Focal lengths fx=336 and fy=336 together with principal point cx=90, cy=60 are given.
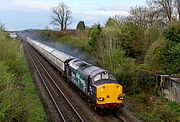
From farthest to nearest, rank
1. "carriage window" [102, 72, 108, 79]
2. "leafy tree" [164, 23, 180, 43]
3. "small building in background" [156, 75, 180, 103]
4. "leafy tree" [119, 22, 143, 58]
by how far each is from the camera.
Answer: "leafy tree" [119, 22, 143, 58], "leafy tree" [164, 23, 180, 43], "small building in background" [156, 75, 180, 103], "carriage window" [102, 72, 108, 79]

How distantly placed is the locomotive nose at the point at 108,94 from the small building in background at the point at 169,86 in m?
4.20

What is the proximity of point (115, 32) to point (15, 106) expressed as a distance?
92.3 ft

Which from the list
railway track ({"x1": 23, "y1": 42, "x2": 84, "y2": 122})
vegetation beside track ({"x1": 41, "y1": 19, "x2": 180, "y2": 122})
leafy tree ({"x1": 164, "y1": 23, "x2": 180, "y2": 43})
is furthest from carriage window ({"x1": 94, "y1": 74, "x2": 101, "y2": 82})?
leafy tree ({"x1": 164, "y1": 23, "x2": 180, "y2": 43})

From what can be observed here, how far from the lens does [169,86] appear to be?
24.4 m

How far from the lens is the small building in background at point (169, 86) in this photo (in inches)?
912

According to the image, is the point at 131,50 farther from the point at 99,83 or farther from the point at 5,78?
the point at 5,78

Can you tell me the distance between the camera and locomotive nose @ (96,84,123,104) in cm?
2128

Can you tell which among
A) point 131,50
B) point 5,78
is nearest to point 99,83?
point 5,78

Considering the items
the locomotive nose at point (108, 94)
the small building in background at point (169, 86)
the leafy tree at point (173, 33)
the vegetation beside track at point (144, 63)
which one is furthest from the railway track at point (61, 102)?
the leafy tree at point (173, 33)

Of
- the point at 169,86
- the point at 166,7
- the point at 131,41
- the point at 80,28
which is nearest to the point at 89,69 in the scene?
the point at 169,86

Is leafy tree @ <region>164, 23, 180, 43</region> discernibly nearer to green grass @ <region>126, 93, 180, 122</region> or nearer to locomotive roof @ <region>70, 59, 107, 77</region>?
green grass @ <region>126, 93, 180, 122</region>

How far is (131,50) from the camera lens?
39781mm

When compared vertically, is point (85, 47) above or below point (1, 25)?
below

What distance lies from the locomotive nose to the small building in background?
420 cm
